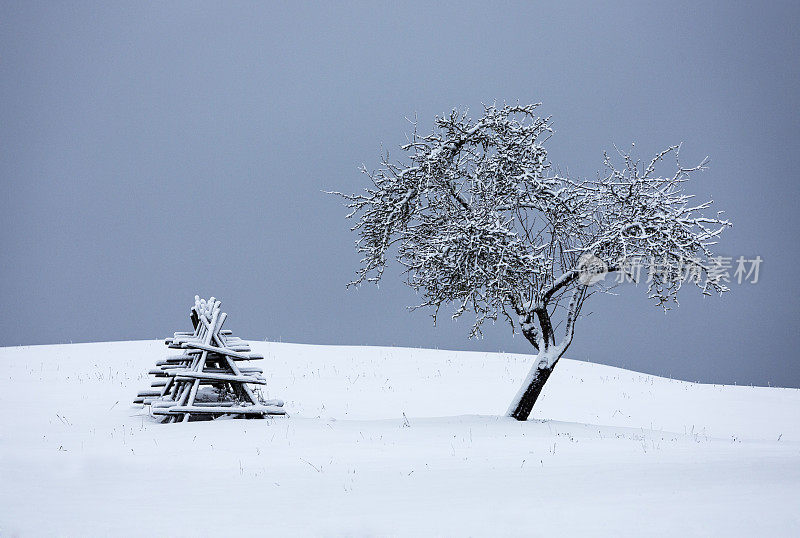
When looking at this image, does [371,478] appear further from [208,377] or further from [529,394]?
[529,394]

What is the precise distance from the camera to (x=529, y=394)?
595 inches

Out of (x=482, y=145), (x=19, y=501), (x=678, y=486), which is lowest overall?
(x=19, y=501)

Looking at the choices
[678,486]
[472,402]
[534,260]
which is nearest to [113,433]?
[534,260]

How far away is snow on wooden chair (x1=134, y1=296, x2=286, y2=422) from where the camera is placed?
1394cm

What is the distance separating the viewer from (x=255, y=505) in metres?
7.50

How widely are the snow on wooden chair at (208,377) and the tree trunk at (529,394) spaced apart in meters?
5.24

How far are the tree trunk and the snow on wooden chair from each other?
5239 mm

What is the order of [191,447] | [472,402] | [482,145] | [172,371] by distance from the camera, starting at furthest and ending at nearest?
[472,402] → [172,371] → [482,145] → [191,447]

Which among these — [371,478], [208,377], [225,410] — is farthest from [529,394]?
[371,478]

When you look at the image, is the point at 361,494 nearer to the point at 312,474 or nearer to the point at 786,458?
the point at 312,474

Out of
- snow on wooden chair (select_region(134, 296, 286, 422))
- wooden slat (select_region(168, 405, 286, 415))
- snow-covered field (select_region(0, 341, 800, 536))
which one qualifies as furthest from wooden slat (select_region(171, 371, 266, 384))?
snow-covered field (select_region(0, 341, 800, 536))

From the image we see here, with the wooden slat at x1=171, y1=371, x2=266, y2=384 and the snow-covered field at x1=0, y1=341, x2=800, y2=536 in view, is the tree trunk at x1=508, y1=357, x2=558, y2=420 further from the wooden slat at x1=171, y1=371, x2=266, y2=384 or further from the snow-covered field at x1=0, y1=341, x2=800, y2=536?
the wooden slat at x1=171, y1=371, x2=266, y2=384

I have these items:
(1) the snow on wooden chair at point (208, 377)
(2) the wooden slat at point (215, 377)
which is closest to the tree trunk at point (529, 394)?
(1) the snow on wooden chair at point (208, 377)

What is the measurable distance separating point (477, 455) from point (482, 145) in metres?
7.02
